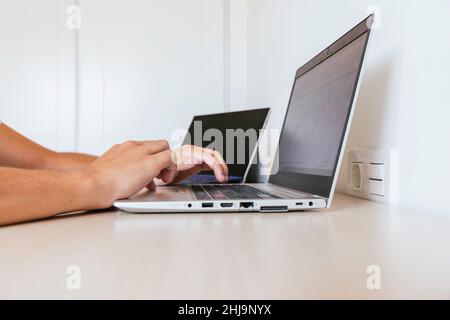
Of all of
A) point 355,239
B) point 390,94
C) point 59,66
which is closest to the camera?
point 355,239

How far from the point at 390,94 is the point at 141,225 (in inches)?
19.8

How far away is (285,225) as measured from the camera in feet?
1.63

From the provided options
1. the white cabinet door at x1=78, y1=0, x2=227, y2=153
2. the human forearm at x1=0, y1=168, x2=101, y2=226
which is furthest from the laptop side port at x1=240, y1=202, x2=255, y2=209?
the white cabinet door at x1=78, y1=0, x2=227, y2=153

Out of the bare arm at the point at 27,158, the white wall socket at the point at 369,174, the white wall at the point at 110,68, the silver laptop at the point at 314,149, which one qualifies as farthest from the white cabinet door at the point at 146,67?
the white wall socket at the point at 369,174

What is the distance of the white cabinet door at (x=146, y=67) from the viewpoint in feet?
6.37

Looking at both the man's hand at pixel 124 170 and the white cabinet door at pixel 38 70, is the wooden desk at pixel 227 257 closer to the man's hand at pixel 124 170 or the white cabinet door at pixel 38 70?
the man's hand at pixel 124 170

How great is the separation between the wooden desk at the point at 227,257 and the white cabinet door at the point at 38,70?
151cm

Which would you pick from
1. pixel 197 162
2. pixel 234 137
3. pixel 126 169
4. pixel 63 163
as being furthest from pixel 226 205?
pixel 234 137

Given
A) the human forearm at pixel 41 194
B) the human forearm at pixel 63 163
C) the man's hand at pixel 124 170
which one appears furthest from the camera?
the human forearm at pixel 63 163

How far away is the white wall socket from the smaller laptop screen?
371 millimetres

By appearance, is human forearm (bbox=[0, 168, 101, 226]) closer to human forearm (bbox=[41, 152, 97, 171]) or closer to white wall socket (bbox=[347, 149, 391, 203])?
human forearm (bbox=[41, 152, 97, 171])

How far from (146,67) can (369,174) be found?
1465mm

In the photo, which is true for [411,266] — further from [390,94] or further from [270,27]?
[270,27]
